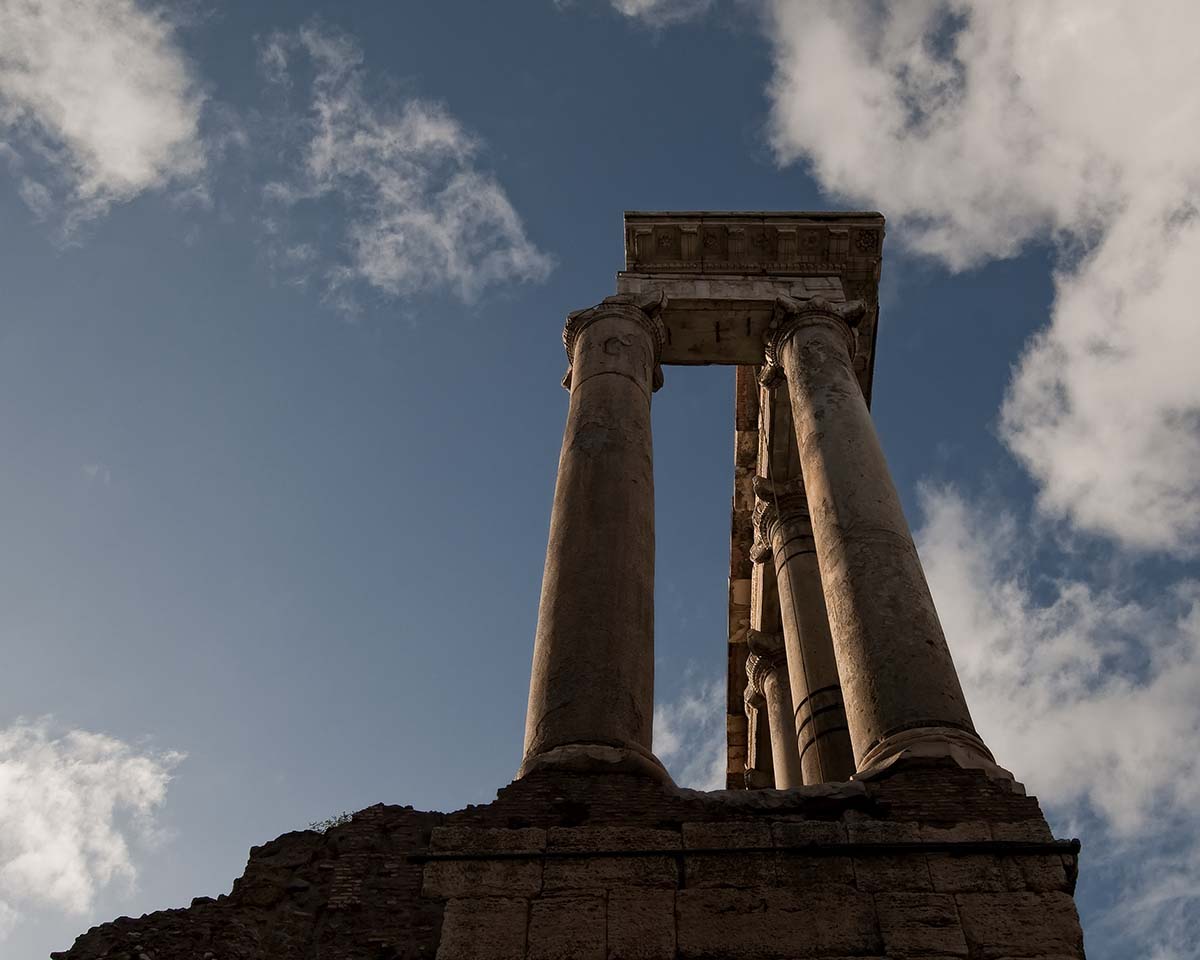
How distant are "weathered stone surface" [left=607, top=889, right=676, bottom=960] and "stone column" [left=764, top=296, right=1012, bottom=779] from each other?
7.83 feet

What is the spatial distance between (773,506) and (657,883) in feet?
36.4

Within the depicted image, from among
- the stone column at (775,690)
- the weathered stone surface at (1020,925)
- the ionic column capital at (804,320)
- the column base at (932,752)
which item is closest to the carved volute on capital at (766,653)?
the stone column at (775,690)

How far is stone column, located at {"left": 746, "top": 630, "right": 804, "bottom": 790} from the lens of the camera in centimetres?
1831

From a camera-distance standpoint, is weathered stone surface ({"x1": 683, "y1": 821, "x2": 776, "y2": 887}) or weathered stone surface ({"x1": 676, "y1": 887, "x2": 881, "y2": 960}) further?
weathered stone surface ({"x1": 683, "y1": 821, "x2": 776, "y2": 887})

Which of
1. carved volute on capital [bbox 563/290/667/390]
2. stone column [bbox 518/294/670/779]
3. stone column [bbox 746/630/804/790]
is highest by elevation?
carved volute on capital [bbox 563/290/667/390]

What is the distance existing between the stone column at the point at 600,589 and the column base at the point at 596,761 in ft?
A: 0.03

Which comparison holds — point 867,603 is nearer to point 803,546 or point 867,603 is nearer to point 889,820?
point 889,820

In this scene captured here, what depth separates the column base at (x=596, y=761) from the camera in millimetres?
8781

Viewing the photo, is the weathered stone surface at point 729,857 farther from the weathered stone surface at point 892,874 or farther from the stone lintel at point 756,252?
the stone lintel at point 756,252

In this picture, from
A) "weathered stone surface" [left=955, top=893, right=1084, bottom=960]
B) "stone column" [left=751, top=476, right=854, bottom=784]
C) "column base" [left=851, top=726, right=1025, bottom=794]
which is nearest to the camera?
"weathered stone surface" [left=955, top=893, right=1084, bottom=960]

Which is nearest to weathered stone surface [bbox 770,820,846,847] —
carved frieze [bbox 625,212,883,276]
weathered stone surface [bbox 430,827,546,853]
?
weathered stone surface [bbox 430,827,546,853]

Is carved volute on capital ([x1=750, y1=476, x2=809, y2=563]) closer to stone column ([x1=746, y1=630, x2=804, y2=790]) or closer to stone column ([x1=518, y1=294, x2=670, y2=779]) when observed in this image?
stone column ([x1=746, y1=630, x2=804, y2=790])

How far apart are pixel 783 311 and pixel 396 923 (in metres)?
11.1

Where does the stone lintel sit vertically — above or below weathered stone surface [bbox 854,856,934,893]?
above
